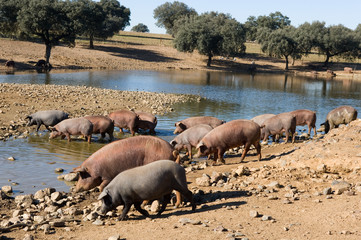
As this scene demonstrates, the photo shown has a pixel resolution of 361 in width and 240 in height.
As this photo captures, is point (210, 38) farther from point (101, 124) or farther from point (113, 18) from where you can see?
point (101, 124)

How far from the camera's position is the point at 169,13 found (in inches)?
4269

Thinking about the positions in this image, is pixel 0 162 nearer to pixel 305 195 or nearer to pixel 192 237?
pixel 192 237

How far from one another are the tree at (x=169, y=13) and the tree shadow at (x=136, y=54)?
37266 mm

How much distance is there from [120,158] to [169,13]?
337ft

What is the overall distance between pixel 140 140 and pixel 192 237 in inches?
Result: 144

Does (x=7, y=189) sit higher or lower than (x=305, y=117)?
lower

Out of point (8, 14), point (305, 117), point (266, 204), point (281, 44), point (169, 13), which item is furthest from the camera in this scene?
point (169, 13)

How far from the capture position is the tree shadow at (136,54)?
67188mm

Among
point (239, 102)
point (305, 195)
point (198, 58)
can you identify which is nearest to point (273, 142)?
point (305, 195)

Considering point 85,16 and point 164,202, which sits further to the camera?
point 85,16

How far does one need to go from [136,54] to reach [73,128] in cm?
5507

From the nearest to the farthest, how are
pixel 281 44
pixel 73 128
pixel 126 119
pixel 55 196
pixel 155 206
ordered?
1. pixel 155 206
2. pixel 55 196
3. pixel 73 128
4. pixel 126 119
5. pixel 281 44

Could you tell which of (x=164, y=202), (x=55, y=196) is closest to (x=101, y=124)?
(x=55, y=196)

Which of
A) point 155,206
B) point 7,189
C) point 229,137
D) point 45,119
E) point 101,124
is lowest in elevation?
point 7,189
